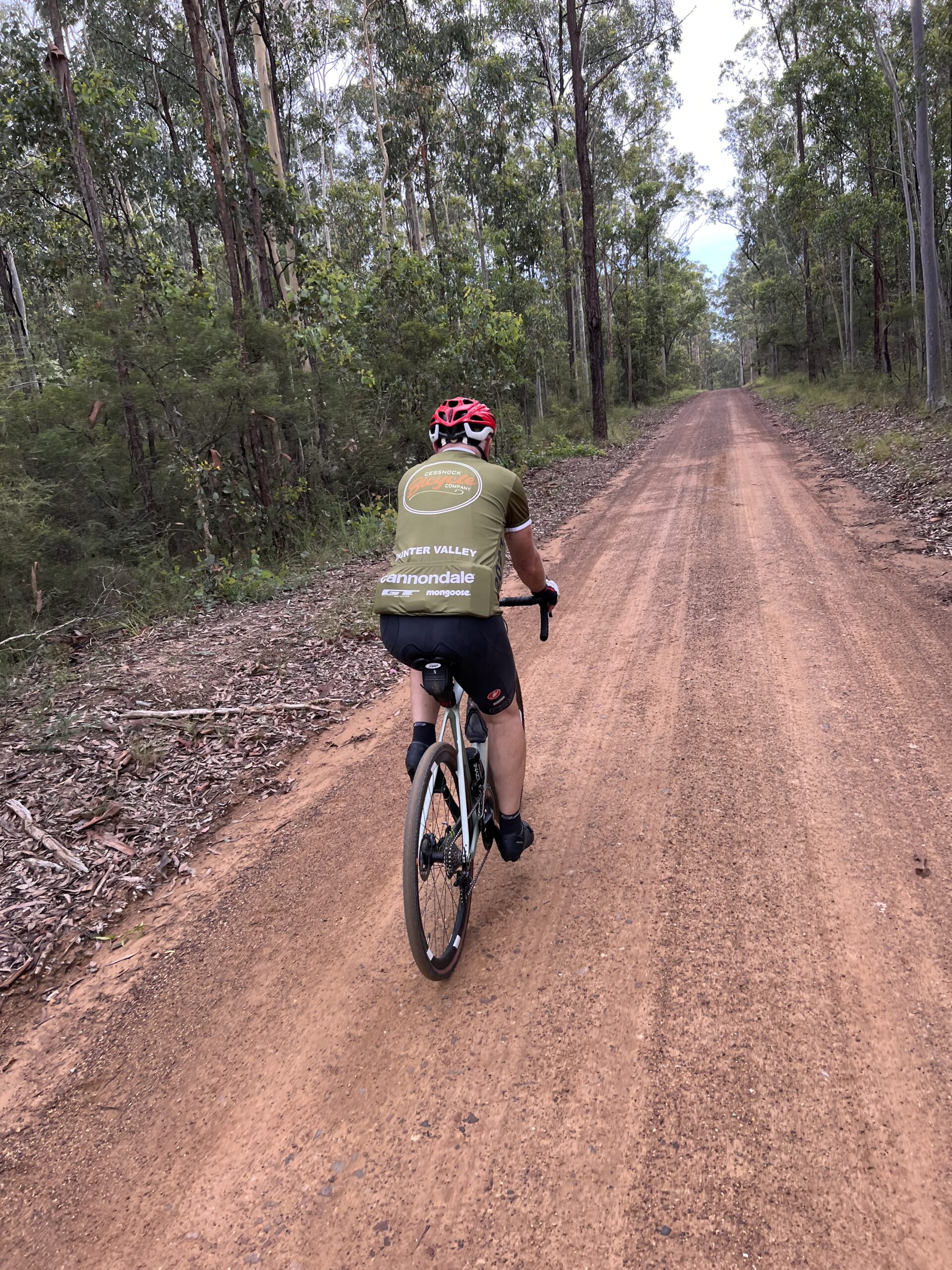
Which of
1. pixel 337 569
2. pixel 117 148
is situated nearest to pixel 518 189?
pixel 117 148

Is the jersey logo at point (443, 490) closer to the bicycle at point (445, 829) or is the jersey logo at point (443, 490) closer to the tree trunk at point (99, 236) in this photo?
the bicycle at point (445, 829)

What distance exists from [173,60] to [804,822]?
23508 mm

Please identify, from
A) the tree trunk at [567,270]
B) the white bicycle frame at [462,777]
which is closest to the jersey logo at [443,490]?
the white bicycle frame at [462,777]

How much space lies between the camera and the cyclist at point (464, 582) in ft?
8.18

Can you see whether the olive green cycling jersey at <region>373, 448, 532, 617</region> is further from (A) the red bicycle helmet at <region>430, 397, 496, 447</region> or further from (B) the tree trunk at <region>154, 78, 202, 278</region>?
(B) the tree trunk at <region>154, 78, 202, 278</region>

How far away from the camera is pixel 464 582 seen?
2484 millimetres

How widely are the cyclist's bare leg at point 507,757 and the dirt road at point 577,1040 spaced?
0.47 meters

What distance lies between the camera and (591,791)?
3.71 meters

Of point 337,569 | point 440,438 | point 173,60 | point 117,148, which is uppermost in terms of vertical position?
point 173,60

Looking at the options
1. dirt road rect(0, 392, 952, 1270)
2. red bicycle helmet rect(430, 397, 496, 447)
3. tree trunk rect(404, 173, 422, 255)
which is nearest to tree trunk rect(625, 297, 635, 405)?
tree trunk rect(404, 173, 422, 255)

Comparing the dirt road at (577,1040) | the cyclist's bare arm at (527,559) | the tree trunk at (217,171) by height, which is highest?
the tree trunk at (217,171)

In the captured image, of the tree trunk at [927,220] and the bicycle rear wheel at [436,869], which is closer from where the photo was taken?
the bicycle rear wheel at [436,869]

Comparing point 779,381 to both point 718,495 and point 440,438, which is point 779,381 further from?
point 440,438

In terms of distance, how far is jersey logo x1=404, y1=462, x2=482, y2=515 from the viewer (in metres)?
2.62
